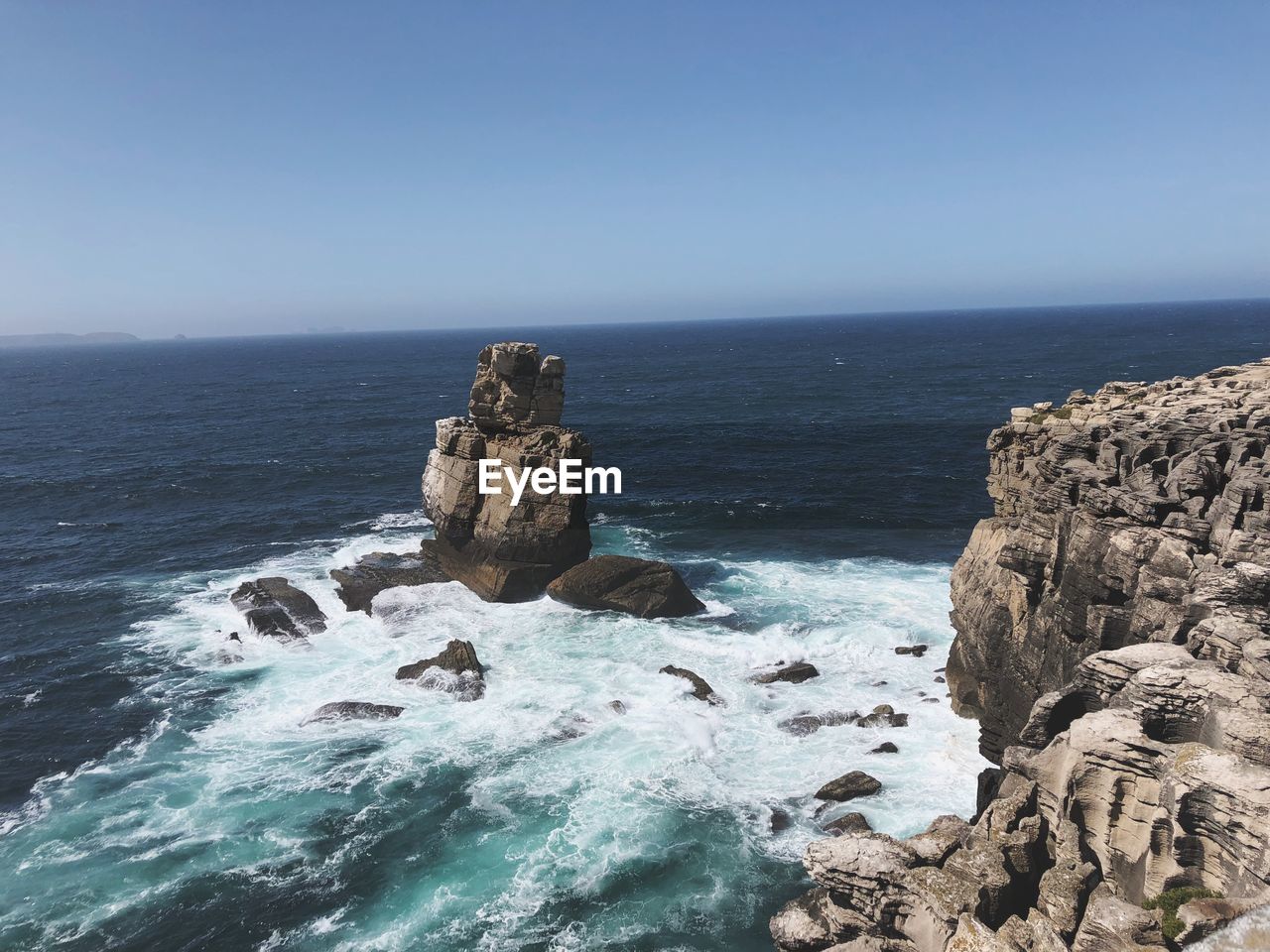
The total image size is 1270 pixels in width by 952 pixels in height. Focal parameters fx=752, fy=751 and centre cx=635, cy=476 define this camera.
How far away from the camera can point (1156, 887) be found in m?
14.9

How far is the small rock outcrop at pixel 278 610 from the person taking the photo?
157 ft

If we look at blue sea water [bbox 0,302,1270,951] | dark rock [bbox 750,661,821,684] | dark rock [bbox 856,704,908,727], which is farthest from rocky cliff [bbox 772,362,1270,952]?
dark rock [bbox 750,661,821,684]

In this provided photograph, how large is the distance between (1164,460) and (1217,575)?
8447mm

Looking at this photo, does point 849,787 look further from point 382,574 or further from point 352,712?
point 382,574

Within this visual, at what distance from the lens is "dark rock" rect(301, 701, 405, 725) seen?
38.4 metres

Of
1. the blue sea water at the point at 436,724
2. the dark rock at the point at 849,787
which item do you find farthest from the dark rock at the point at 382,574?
the dark rock at the point at 849,787

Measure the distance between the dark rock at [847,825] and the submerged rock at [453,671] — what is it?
1933 centimetres

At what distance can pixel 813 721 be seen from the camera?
120 ft

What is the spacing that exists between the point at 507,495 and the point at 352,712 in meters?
18.0

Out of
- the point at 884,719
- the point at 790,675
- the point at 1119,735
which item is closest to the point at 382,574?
the point at 790,675

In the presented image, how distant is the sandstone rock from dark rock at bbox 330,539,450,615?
10491 mm

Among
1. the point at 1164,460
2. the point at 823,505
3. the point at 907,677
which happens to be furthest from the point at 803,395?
the point at 1164,460

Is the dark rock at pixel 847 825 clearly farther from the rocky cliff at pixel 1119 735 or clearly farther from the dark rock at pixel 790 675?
the dark rock at pixel 790 675

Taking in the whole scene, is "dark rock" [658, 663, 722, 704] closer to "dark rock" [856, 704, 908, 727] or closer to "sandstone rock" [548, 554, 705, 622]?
"dark rock" [856, 704, 908, 727]
